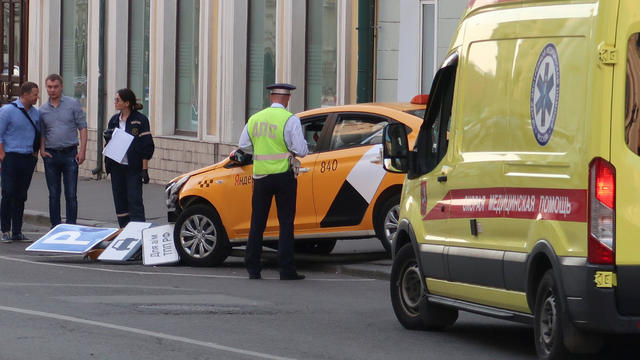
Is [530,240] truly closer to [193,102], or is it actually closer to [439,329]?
[439,329]

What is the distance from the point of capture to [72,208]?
713 inches

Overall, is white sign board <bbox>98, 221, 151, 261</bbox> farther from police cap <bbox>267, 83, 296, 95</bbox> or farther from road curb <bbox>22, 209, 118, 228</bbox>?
road curb <bbox>22, 209, 118, 228</bbox>

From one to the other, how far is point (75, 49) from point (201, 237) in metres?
16.6

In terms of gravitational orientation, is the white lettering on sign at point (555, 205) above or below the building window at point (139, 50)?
below

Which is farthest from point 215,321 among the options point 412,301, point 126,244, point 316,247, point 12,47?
point 12,47

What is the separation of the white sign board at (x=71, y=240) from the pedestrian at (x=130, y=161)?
122 cm

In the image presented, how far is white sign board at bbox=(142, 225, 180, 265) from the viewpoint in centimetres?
1539

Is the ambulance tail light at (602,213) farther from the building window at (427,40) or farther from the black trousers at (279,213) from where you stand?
the building window at (427,40)

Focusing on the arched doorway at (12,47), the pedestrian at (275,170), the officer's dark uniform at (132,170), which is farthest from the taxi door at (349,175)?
the arched doorway at (12,47)

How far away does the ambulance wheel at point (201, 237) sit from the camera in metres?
15.2

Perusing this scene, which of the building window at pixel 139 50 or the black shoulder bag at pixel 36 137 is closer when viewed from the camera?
the black shoulder bag at pixel 36 137

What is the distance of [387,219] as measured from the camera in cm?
1459

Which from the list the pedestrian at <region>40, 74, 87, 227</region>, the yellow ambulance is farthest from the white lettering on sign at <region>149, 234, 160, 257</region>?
the yellow ambulance

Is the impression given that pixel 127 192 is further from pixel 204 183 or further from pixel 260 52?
pixel 260 52
